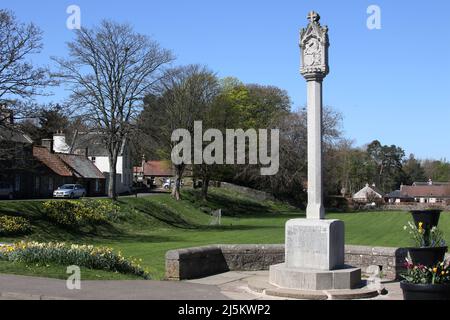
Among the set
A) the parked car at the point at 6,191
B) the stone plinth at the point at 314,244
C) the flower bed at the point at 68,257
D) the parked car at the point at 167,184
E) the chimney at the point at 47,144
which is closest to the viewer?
the stone plinth at the point at 314,244

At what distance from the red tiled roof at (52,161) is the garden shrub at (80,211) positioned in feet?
59.8

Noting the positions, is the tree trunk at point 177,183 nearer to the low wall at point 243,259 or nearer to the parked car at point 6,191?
the parked car at point 6,191

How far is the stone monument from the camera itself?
11.1 meters

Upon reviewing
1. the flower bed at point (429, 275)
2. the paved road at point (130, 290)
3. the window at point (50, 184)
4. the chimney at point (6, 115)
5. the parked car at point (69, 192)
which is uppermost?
the chimney at point (6, 115)

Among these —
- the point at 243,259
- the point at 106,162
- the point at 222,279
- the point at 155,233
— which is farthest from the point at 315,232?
the point at 106,162

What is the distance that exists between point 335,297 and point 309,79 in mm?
4766

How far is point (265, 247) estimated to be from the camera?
1466 cm

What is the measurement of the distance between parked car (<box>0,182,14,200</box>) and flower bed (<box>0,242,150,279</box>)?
125 feet

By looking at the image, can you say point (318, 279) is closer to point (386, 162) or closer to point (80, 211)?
point (80, 211)

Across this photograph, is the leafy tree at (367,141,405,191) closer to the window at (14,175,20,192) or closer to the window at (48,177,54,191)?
the window at (48,177,54,191)

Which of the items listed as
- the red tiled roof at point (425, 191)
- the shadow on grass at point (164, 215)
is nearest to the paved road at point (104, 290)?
the shadow on grass at point (164, 215)

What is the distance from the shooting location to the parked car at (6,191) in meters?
49.7

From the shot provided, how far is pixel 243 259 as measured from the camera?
1459 centimetres

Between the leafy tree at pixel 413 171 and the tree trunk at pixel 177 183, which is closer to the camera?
the tree trunk at pixel 177 183
